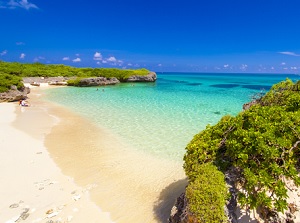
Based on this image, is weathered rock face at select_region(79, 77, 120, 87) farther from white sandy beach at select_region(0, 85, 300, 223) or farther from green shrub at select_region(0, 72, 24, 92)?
white sandy beach at select_region(0, 85, 300, 223)

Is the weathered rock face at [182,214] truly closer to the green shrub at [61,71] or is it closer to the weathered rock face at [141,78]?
the weathered rock face at [141,78]

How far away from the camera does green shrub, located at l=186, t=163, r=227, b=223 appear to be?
12.0ft

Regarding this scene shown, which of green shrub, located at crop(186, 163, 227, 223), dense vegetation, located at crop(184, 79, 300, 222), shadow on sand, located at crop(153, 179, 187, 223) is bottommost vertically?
shadow on sand, located at crop(153, 179, 187, 223)

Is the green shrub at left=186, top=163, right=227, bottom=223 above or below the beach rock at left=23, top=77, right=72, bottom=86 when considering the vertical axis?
below

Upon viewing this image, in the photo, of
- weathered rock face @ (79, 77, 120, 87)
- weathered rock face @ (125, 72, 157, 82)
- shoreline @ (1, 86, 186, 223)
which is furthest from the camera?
weathered rock face @ (125, 72, 157, 82)

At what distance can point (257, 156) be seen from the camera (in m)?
4.03

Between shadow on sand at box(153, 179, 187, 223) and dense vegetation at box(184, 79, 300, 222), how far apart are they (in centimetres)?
175

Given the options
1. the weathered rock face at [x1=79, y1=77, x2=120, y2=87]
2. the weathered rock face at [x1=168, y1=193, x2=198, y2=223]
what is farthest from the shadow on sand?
the weathered rock face at [x1=79, y1=77, x2=120, y2=87]

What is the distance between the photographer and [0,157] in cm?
857

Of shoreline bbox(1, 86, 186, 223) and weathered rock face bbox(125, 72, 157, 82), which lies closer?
shoreline bbox(1, 86, 186, 223)

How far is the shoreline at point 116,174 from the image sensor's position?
5980 mm

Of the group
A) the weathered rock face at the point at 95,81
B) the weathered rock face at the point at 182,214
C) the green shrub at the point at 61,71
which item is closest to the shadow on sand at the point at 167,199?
the weathered rock face at the point at 182,214

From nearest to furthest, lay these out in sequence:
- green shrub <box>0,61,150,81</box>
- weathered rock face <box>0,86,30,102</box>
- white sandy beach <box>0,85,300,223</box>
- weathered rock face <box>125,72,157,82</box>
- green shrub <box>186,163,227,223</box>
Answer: green shrub <box>186,163,227,223</box>, white sandy beach <box>0,85,300,223</box>, weathered rock face <box>0,86,30,102</box>, green shrub <box>0,61,150,81</box>, weathered rock face <box>125,72,157,82</box>

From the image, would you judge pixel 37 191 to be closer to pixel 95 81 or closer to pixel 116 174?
pixel 116 174
